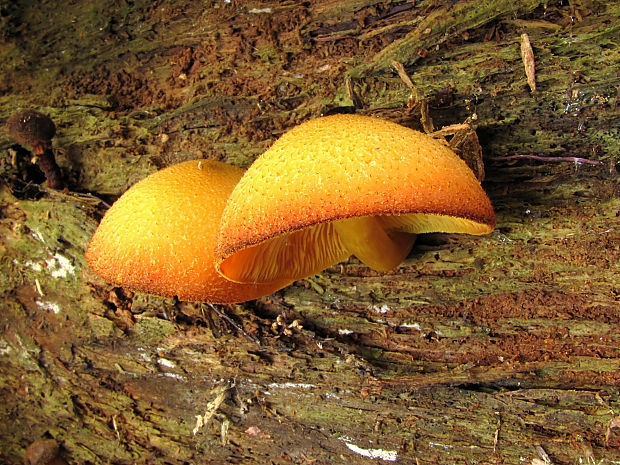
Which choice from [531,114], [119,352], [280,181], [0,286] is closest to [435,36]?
[531,114]

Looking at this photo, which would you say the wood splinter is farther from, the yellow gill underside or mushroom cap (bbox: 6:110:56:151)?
mushroom cap (bbox: 6:110:56:151)

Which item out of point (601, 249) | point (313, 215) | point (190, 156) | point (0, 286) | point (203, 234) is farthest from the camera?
point (0, 286)

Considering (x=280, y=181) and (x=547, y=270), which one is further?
(x=547, y=270)

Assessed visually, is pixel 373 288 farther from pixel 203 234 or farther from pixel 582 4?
pixel 582 4

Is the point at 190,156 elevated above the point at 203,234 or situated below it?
above

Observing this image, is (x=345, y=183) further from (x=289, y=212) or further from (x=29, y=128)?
(x=29, y=128)

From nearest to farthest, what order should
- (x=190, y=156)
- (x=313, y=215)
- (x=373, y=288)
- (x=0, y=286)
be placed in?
(x=313, y=215) < (x=373, y=288) < (x=190, y=156) < (x=0, y=286)

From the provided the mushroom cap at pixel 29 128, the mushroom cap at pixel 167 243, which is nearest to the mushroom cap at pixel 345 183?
the mushroom cap at pixel 167 243

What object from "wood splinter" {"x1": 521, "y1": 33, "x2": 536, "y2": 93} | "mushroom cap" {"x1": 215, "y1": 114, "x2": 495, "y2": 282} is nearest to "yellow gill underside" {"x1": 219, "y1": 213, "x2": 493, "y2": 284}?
"mushroom cap" {"x1": 215, "y1": 114, "x2": 495, "y2": 282}
